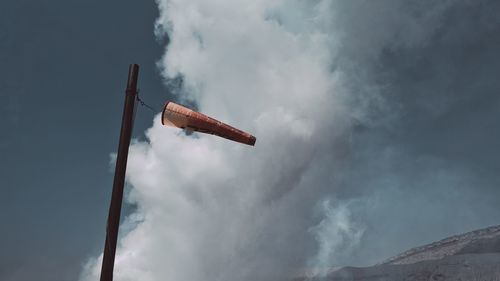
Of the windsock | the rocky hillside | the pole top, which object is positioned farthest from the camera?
the rocky hillside

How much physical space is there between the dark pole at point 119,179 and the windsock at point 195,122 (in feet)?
2.75

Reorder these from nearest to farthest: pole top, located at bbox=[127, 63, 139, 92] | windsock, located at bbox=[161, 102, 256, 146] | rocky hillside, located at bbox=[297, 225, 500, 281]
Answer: windsock, located at bbox=[161, 102, 256, 146] < pole top, located at bbox=[127, 63, 139, 92] < rocky hillside, located at bbox=[297, 225, 500, 281]

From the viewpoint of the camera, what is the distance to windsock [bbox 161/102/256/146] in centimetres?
657

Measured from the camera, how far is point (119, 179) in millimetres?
6809

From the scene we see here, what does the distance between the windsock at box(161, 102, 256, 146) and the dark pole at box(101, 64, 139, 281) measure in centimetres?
84

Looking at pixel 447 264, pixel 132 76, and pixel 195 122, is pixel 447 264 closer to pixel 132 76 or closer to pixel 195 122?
pixel 195 122

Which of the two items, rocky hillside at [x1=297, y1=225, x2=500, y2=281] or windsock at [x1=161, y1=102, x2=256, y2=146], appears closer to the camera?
windsock at [x1=161, y1=102, x2=256, y2=146]

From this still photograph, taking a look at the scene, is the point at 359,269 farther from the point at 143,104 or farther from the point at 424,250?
the point at 143,104

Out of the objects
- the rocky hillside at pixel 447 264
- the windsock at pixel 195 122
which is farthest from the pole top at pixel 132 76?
the rocky hillside at pixel 447 264

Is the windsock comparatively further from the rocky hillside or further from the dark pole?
the rocky hillside

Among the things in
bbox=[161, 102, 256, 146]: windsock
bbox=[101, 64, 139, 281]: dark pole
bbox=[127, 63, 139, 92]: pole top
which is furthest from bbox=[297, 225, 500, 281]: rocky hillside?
bbox=[127, 63, 139, 92]: pole top

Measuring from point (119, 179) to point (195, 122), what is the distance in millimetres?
1698

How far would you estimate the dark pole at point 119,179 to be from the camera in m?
6.58

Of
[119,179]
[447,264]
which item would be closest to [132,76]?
[119,179]
